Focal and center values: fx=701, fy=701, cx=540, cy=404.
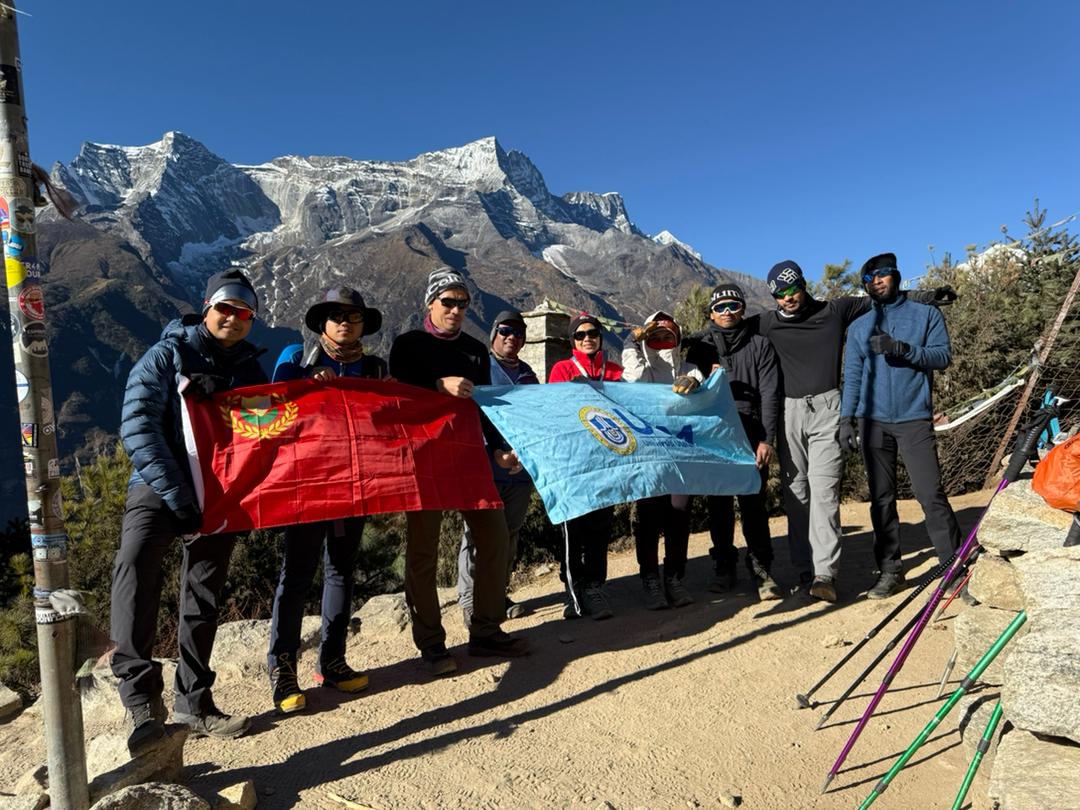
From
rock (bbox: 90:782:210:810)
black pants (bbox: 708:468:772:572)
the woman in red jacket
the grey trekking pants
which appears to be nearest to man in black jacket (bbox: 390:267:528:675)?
the woman in red jacket

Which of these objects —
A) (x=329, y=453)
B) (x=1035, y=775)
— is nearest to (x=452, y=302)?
(x=329, y=453)

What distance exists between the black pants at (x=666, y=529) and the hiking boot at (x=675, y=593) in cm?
4

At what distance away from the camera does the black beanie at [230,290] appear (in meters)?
3.79

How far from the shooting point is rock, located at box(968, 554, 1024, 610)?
3.48 meters

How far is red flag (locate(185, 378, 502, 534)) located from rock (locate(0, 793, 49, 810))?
1300 mm

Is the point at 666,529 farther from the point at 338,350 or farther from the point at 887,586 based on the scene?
the point at 338,350

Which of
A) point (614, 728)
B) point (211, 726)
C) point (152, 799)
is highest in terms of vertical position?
point (152, 799)

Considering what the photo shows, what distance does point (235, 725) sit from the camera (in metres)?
3.78

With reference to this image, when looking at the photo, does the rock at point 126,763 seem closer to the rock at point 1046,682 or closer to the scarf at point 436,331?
the scarf at point 436,331

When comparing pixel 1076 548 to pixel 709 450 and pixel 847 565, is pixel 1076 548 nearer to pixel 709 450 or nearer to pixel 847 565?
pixel 709 450

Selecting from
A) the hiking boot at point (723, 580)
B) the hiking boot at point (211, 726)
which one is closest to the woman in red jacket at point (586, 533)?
the hiking boot at point (723, 580)

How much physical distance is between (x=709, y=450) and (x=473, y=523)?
1.93 meters

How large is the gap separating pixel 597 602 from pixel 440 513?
5.93ft

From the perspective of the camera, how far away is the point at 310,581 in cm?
434
